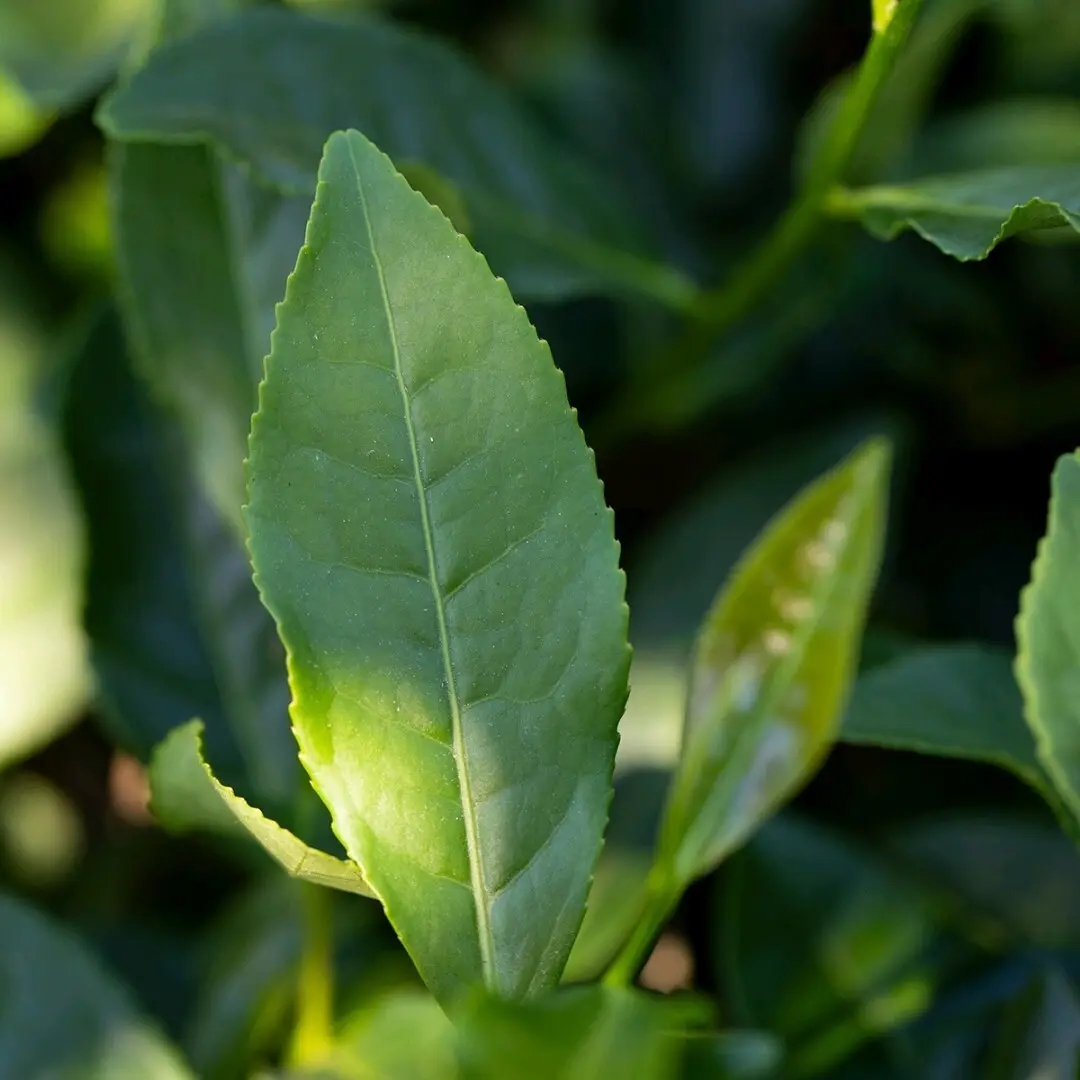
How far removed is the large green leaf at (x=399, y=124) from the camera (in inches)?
25.4

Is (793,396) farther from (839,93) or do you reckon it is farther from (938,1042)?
(938,1042)

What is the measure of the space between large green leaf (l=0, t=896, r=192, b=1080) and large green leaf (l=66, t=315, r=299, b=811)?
0.50 ft

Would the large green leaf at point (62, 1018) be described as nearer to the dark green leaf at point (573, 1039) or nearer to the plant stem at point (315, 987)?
the plant stem at point (315, 987)

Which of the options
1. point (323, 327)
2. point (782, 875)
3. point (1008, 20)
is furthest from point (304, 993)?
point (1008, 20)

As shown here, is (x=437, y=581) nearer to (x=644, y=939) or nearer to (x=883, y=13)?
(x=644, y=939)

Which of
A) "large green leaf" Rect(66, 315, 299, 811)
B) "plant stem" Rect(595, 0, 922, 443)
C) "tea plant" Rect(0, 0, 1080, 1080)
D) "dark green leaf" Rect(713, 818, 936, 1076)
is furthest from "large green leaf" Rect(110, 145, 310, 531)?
"dark green leaf" Rect(713, 818, 936, 1076)

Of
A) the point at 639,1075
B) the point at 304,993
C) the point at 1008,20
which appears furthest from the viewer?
the point at 1008,20

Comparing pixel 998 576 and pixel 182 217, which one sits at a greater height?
pixel 182 217

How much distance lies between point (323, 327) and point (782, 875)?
0.51 metres

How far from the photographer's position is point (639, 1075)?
412 millimetres

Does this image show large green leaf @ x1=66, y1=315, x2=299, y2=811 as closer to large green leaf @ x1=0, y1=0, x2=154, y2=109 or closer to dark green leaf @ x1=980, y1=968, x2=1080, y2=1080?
large green leaf @ x1=0, y1=0, x2=154, y2=109

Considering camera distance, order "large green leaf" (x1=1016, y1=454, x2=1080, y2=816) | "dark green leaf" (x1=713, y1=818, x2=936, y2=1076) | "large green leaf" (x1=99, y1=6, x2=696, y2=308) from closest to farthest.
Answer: "large green leaf" (x1=1016, y1=454, x2=1080, y2=816), "large green leaf" (x1=99, y1=6, x2=696, y2=308), "dark green leaf" (x1=713, y1=818, x2=936, y2=1076)

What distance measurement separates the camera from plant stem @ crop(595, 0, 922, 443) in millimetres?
602

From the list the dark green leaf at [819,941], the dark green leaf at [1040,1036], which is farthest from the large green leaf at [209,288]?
the dark green leaf at [1040,1036]
